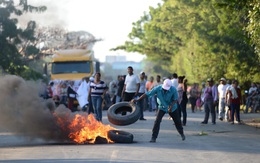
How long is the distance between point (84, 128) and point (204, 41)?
3016 centimetres

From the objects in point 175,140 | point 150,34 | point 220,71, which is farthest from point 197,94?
point 150,34

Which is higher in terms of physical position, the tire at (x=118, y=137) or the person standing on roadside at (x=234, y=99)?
the person standing on roadside at (x=234, y=99)

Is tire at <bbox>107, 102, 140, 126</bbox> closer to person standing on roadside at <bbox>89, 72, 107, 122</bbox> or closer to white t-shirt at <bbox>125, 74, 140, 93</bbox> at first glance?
person standing on roadside at <bbox>89, 72, 107, 122</bbox>

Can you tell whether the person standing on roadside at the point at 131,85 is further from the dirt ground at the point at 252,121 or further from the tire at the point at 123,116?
the tire at the point at 123,116

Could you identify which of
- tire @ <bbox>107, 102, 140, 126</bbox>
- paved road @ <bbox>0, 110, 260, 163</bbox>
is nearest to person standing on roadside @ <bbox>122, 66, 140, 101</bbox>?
paved road @ <bbox>0, 110, 260, 163</bbox>

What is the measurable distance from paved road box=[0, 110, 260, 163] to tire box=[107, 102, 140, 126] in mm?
555

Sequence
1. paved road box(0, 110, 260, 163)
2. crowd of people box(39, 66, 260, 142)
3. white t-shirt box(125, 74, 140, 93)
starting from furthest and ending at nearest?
white t-shirt box(125, 74, 140, 93)
crowd of people box(39, 66, 260, 142)
paved road box(0, 110, 260, 163)

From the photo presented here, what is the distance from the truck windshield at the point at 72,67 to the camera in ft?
126

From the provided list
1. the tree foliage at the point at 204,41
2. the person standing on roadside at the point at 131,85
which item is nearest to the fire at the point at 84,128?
the person standing on roadside at the point at 131,85

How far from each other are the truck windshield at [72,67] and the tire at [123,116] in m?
20.7

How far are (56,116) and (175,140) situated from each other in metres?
3.03

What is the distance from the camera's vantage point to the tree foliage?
1602 inches

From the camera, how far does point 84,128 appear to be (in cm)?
1577

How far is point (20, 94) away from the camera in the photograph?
53.4ft
